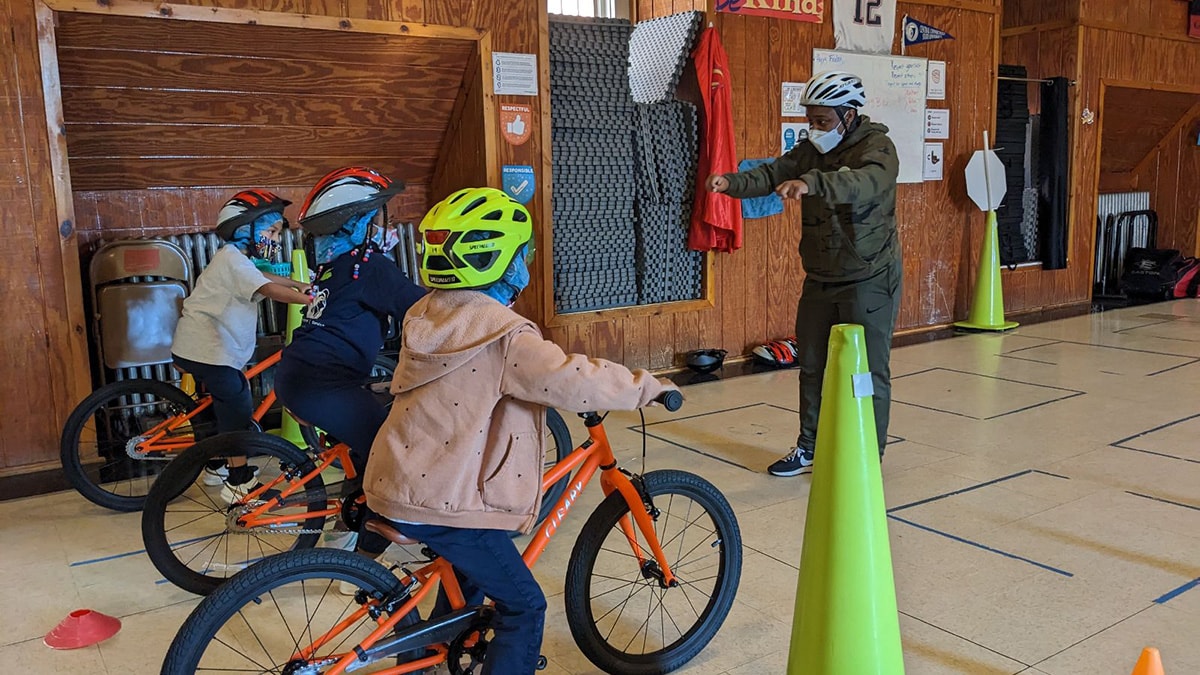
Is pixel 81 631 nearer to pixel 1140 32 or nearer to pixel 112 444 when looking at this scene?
pixel 112 444

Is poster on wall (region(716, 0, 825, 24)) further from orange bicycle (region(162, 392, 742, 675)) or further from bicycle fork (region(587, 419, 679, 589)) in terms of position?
bicycle fork (region(587, 419, 679, 589))

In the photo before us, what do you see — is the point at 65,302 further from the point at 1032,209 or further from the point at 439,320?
the point at 1032,209

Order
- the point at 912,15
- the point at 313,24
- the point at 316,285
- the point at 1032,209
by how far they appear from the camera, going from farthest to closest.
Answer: the point at 1032,209
the point at 912,15
the point at 313,24
the point at 316,285

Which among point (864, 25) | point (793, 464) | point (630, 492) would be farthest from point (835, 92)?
point (864, 25)

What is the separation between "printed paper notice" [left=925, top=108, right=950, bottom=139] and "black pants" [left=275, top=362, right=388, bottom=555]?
5779 millimetres

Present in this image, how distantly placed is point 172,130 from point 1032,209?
6919 millimetres

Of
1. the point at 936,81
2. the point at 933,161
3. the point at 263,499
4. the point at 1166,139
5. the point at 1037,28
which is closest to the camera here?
the point at 263,499

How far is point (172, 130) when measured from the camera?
4.76m

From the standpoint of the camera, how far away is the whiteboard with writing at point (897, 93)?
671cm

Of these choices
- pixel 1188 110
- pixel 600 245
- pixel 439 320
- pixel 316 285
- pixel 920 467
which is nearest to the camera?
pixel 439 320

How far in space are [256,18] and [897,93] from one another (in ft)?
15.1

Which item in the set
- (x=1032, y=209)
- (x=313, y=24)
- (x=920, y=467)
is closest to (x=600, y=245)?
(x=313, y=24)

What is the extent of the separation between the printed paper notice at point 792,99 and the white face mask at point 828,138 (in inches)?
107

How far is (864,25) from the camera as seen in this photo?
22.2ft
